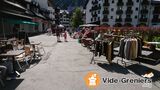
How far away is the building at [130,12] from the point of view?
157 ft

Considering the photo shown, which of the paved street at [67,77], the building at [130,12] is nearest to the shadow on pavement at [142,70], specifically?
the paved street at [67,77]

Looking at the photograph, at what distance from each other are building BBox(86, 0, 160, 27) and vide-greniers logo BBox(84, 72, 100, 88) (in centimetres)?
4518

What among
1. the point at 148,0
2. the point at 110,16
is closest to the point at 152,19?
the point at 148,0

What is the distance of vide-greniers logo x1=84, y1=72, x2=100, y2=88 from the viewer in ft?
15.5

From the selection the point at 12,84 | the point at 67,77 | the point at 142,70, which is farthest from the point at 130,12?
the point at 12,84

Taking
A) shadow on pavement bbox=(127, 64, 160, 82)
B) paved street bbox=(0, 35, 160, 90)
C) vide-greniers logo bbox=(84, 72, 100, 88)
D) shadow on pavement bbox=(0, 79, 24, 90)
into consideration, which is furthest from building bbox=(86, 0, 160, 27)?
shadow on pavement bbox=(0, 79, 24, 90)

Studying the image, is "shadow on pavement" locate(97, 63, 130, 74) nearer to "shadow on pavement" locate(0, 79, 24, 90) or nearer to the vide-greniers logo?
the vide-greniers logo

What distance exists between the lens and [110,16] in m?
49.4

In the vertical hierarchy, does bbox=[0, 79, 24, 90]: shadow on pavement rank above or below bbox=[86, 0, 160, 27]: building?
below

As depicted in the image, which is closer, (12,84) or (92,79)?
(12,84)

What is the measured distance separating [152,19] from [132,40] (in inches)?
1907

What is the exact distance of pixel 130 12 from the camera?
4791cm

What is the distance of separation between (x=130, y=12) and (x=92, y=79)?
47286 mm

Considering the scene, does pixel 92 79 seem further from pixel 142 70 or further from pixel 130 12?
pixel 130 12
